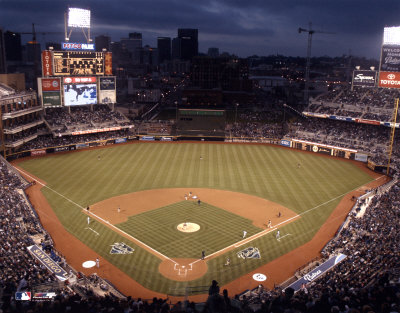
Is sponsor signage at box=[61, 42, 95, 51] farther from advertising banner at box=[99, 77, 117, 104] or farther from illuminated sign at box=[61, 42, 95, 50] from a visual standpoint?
advertising banner at box=[99, 77, 117, 104]

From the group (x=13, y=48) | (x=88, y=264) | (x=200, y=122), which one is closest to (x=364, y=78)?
(x=200, y=122)

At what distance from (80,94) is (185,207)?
34.2 m

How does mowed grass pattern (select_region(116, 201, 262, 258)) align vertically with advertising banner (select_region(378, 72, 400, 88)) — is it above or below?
below

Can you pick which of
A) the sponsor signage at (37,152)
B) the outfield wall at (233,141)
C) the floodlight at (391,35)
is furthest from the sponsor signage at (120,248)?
the floodlight at (391,35)

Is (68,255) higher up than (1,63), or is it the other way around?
(1,63)

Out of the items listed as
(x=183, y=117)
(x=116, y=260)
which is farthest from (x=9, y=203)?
(x=183, y=117)

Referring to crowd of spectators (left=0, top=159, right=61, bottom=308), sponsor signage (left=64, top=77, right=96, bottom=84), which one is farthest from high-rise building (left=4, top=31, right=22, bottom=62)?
crowd of spectators (left=0, top=159, right=61, bottom=308)

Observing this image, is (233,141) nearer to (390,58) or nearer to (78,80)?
(390,58)

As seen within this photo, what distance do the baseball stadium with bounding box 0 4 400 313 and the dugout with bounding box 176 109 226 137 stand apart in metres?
0.23

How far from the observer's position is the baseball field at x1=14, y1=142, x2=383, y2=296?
2405cm

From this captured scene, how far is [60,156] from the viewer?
51.7 m

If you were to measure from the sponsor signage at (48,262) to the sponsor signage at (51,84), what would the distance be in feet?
121

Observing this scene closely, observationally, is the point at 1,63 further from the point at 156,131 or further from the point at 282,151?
the point at 282,151

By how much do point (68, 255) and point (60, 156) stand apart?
2960 centimetres
